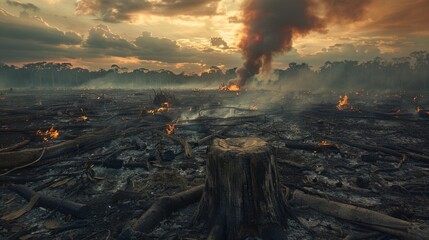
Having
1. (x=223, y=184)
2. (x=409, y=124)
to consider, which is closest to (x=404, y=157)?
(x=223, y=184)

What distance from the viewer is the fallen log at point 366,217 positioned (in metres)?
4.20

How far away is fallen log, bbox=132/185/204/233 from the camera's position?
15.8 feet

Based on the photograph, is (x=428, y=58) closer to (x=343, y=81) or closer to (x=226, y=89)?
(x=343, y=81)

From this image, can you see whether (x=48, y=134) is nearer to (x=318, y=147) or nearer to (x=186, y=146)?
(x=186, y=146)

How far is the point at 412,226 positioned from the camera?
4.28 meters

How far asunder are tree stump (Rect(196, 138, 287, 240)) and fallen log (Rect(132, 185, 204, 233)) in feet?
3.54

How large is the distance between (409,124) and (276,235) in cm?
1696

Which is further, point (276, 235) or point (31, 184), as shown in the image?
point (31, 184)

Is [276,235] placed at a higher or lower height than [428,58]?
lower

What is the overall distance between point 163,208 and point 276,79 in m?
117

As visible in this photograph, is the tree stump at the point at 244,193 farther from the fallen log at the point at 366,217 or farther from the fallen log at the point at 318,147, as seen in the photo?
the fallen log at the point at 318,147

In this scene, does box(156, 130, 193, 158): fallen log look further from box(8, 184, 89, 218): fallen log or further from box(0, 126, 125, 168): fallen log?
box(8, 184, 89, 218): fallen log

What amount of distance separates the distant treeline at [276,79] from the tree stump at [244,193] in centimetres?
5517

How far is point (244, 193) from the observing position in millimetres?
4477
